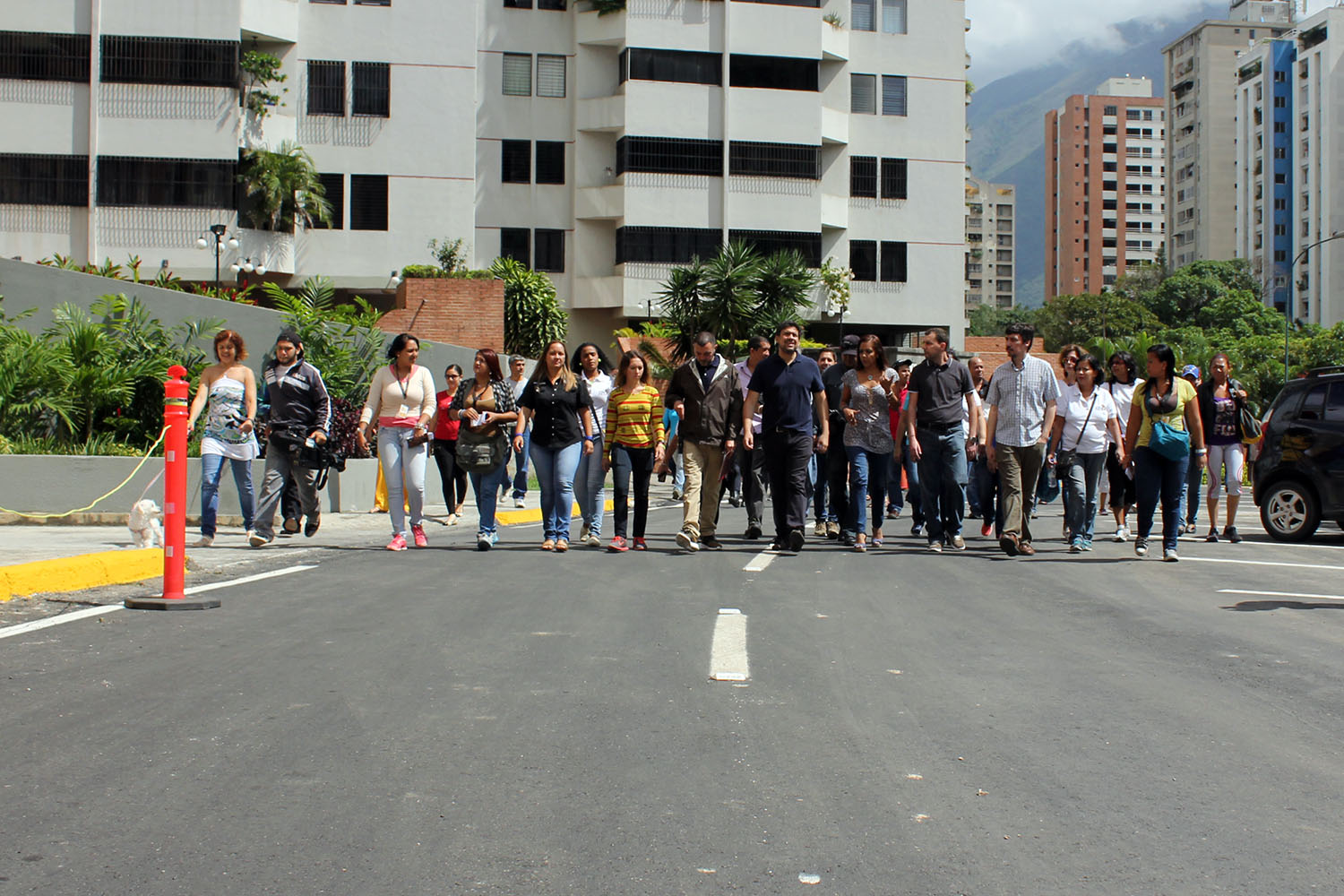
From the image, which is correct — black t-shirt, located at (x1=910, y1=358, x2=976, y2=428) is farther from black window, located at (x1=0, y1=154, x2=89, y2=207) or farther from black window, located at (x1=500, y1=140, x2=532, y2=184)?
black window, located at (x1=500, y1=140, x2=532, y2=184)

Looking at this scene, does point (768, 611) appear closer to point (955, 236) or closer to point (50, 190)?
point (50, 190)

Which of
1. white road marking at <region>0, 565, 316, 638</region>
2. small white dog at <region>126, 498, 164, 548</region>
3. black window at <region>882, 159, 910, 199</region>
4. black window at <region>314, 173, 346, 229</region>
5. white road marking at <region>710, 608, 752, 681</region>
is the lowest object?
white road marking at <region>710, 608, 752, 681</region>

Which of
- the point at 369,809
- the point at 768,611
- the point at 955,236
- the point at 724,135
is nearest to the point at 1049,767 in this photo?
the point at 369,809

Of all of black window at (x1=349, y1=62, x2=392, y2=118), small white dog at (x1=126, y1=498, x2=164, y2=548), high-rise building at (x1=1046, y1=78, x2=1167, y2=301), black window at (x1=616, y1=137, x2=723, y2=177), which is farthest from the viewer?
high-rise building at (x1=1046, y1=78, x2=1167, y2=301)

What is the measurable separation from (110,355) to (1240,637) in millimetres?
Result: 12737

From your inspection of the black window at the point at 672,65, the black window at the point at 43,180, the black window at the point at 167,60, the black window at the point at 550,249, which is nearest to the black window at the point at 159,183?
the black window at the point at 43,180

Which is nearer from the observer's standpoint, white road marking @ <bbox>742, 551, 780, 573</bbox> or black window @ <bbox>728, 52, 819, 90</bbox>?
white road marking @ <bbox>742, 551, 780, 573</bbox>

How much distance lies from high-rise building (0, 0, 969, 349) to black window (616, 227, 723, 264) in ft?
0.25

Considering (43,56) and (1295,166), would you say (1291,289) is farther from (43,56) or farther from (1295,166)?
(43,56)

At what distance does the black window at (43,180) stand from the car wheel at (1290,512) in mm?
33026

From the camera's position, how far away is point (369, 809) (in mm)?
3922

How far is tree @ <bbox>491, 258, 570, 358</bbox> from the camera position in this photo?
119ft

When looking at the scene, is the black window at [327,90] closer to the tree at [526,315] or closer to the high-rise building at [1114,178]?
the tree at [526,315]

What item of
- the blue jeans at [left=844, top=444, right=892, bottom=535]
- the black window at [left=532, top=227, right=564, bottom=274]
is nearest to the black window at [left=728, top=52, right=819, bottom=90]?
the black window at [left=532, top=227, right=564, bottom=274]
